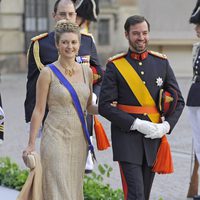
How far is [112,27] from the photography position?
25.9 metres

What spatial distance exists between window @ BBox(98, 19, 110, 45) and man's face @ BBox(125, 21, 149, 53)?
19926 millimetres

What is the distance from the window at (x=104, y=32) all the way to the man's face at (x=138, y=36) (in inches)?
784

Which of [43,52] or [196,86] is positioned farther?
[196,86]

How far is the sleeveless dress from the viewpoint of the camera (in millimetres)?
5801

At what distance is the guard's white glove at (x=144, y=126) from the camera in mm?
5840

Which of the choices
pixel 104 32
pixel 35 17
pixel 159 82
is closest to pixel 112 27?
pixel 104 32

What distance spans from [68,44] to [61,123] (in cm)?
52

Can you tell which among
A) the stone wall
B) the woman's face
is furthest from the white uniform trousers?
the stone wall

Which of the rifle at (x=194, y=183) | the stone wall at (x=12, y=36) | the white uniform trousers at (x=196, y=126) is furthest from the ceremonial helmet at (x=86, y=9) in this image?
the stone wall at (x=12, y=36)

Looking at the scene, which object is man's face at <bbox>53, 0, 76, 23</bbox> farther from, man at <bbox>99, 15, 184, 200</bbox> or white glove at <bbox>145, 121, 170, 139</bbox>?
white glove at <bbox>145, 121, 170, 139</bbox>

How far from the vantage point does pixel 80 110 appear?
586 cm

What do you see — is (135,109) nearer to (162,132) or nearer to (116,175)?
(162,132)

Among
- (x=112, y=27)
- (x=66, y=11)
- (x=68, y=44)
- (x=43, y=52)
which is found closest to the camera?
(x=68, y=44)

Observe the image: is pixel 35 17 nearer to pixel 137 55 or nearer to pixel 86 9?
pixel 86 9
